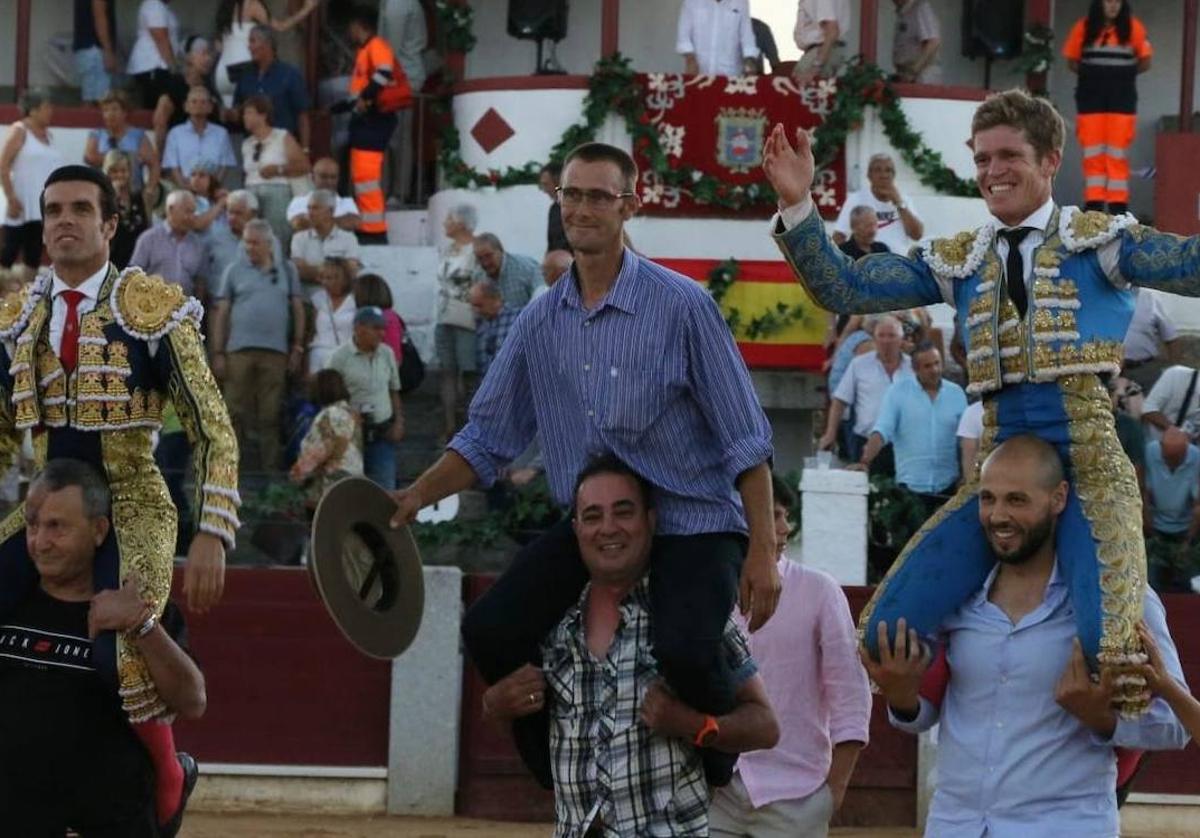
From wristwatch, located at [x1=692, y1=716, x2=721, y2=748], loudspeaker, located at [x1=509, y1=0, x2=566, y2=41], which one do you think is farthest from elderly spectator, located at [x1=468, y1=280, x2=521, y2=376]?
wristwatch, located at [x1=692, y1=716, x2=721, y2=748]

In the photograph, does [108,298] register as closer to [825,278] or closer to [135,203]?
[825,278]

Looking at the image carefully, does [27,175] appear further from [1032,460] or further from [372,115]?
[1032,460]

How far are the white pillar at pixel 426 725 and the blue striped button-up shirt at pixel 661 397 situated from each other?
5.37 metres

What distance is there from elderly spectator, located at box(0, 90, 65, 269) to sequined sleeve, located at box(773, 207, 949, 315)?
29.6 feet

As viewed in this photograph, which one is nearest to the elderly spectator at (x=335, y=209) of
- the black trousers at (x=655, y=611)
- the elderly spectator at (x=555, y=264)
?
the elderly spectator at (x=555, y=264)

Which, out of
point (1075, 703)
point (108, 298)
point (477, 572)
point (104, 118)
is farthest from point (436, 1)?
point (1075, 703)

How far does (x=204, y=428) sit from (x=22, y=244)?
8.42 metres

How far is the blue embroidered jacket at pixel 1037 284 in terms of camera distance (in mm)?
5285

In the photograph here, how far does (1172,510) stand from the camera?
10.8m

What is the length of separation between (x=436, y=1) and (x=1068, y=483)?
12.3m

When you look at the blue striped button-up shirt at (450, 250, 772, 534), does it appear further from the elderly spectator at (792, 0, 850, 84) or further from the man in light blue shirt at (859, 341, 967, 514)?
the elderly spectator at (792, 0, 850, 84)

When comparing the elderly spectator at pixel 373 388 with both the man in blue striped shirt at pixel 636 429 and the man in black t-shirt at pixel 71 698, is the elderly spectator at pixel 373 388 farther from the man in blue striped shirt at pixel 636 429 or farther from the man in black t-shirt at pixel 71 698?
the man in blue striped shirt at pixel 636 429

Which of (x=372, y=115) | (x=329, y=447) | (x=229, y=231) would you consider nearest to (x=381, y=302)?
(x=229, y=231)

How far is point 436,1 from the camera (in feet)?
55.9
